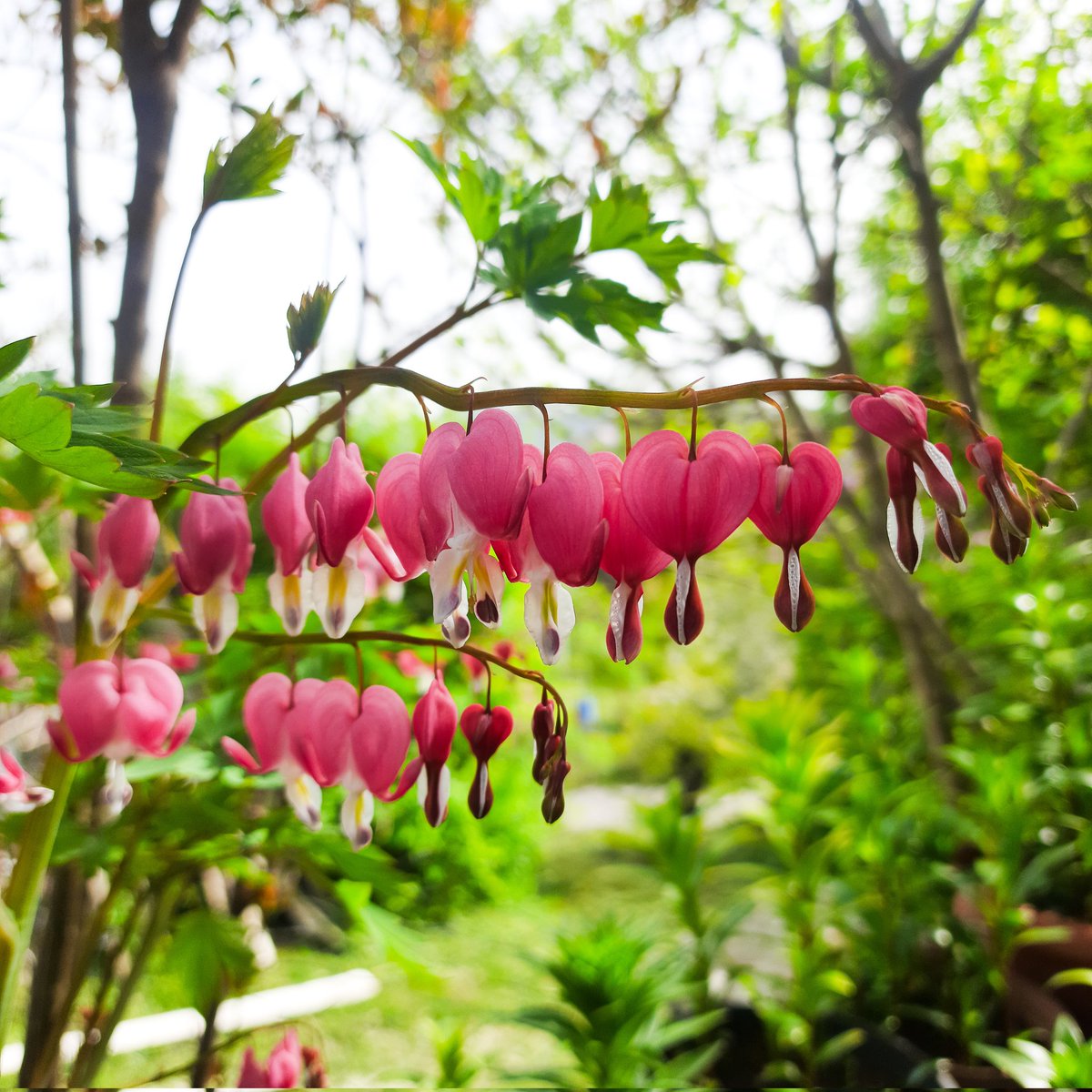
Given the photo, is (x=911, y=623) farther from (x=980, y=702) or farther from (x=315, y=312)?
(x=315, y=312)

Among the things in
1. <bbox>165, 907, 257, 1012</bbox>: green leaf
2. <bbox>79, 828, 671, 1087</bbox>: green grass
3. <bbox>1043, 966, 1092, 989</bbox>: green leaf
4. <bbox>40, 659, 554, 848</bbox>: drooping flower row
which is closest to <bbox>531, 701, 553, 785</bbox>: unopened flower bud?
<bbox>40, 659, 554, 848</bbox>: drooping flower row

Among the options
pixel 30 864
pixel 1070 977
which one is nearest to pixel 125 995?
pixel 30 864

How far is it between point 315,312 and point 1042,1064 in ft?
3.48

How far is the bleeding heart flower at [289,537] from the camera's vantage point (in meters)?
0.45

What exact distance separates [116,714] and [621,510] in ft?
0.97

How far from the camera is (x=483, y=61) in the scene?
259 cm

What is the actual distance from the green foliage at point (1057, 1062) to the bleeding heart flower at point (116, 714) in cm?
89

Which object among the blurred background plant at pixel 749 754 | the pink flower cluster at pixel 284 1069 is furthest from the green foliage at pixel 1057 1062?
the pink flower cluster at pixel 284 1069

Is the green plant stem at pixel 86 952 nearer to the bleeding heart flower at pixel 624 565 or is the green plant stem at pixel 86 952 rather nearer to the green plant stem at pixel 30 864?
the green plant stem at pixel 30 864

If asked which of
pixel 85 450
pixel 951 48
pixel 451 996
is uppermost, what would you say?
pixel 951 48

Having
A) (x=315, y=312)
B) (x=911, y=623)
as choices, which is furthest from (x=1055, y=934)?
(x=315, y=312)

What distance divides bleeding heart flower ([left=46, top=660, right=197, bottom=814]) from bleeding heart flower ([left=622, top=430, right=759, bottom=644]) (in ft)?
0.96

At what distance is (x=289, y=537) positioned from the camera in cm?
45

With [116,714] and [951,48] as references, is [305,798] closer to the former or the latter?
[116,714]
